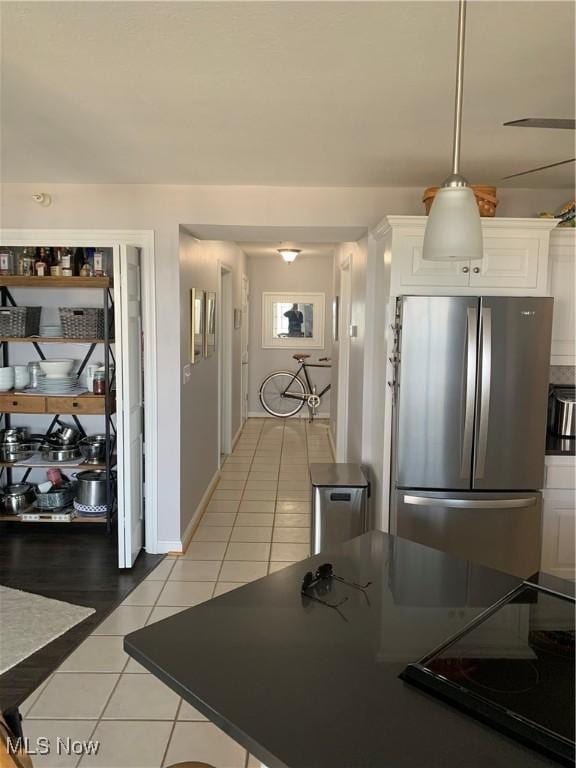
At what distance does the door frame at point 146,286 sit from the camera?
360 centimetres

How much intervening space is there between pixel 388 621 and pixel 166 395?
8.70 feet

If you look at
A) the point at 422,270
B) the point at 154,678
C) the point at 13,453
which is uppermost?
the point at 422,270

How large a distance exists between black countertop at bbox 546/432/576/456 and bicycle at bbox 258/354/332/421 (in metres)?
5.34

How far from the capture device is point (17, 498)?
429 cm

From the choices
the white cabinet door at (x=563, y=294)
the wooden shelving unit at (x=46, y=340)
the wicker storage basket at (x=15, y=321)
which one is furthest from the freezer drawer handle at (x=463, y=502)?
the wicker storage basket at (x=15, y=321)

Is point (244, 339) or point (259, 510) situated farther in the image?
point (244, 339)

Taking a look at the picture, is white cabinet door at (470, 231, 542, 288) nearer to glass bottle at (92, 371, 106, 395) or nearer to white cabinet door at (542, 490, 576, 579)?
white cabinet door at (542, 490, 576, 579)

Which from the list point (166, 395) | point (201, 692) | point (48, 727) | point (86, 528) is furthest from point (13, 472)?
point (201, 692)

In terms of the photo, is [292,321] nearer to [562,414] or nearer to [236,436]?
[236,436]

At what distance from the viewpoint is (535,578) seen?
1.60 m

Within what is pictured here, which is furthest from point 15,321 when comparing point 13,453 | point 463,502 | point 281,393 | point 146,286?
point 281,393

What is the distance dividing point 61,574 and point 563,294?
134 inches

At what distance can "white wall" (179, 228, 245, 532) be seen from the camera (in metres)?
3.88

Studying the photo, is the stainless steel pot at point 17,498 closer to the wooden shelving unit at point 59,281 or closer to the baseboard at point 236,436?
the wooden shelving unit at point 59,281
